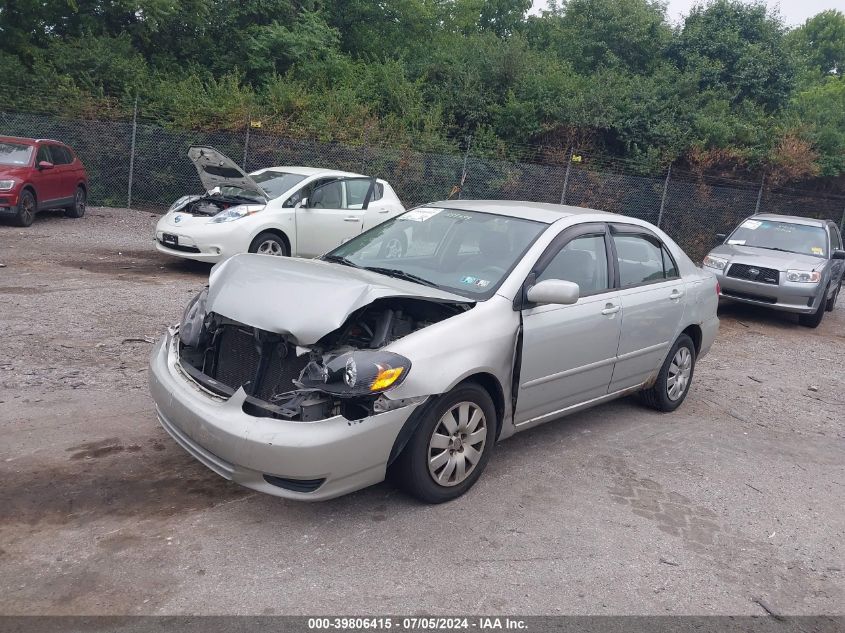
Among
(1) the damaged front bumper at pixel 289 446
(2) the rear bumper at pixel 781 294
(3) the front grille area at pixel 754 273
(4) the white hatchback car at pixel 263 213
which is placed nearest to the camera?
(1) the damaged front bumper at pixel 289 446

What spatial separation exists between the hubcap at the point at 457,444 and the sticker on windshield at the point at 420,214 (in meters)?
1.84

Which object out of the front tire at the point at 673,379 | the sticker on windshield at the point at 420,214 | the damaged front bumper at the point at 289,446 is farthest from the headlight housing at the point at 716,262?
the damaged front bumper at the point at 289,446

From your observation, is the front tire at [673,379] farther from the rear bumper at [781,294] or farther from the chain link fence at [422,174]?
the chain link fence at [422,174]

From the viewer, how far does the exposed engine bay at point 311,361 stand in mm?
3740

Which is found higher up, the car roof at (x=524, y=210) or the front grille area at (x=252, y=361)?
the car roof at (x=524, y=210)

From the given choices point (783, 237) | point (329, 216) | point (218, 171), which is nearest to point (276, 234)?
point (329, 216)

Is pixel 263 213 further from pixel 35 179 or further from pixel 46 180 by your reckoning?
pixel 46 180

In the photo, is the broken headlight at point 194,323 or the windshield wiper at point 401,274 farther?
the windshield wiper at point 401,274

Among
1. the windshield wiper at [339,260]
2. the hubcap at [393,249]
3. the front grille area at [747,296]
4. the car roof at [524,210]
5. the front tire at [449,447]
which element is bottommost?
the front tire at [449,447]

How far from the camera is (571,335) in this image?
16.1ft

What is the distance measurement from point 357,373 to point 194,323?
1329mm

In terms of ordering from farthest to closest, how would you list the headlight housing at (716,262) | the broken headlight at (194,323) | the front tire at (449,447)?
the headlight housing at (716,262) < the broken headlight at (194,323) < the front tire at (449,447)

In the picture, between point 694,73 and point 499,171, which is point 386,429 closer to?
point 499,171

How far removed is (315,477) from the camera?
3.67 meters
